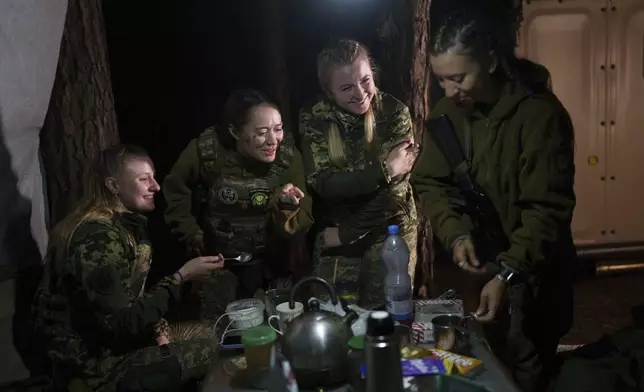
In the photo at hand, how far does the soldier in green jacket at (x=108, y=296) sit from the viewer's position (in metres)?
2.25

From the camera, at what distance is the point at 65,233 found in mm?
2303

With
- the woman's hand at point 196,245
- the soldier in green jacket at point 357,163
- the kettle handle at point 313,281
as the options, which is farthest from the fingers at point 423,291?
the kettle handle at point 313,281

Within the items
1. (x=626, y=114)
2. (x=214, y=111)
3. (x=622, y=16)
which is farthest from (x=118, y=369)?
(x=622, y=16)

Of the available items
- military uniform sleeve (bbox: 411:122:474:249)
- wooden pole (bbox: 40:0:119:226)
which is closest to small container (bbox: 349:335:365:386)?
military uniform sleeve (bbox: 411:122:474:249)

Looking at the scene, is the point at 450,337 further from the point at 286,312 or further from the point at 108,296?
the point at 108,296

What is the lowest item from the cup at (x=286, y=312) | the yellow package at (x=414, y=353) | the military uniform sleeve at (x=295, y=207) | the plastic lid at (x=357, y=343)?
the yellow package at (x=414, y=353)

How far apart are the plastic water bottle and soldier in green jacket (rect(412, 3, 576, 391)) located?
19 centimetres

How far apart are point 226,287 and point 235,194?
0.43 meters

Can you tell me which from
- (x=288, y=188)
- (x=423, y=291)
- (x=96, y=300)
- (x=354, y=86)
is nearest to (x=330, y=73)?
(x=354, y=86)

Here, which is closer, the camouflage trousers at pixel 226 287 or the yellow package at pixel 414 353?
the yellow package at pixel 414 353

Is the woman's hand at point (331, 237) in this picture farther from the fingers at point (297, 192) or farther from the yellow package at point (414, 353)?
the yellow package at point (414, 353)

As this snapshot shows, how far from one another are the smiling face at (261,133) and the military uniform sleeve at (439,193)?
624mm

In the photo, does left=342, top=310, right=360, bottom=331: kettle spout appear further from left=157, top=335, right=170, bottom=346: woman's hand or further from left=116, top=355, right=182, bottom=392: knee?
left=157, top=335, right=170, bottom=346: woman's hand

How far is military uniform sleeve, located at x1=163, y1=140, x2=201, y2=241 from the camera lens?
2.86 m
